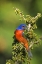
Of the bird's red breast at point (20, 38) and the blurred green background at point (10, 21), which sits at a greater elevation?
the blurred green background at point (10, 21)

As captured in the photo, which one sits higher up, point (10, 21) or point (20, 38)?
point (10, 21)

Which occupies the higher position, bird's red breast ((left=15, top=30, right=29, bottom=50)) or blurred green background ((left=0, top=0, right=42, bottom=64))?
blurred green background ((left=0, top=0, right=42, bottom=64))

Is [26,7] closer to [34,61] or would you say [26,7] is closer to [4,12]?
[4,12]

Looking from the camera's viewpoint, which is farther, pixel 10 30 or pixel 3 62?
pixel 3 62

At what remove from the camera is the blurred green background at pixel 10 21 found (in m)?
6.93

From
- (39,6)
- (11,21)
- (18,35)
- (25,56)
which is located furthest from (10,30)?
(25,56)

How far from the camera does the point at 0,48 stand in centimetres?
730

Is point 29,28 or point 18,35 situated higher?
point 18,35

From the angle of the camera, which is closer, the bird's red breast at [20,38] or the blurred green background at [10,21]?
the bird's red breast at [20,38]

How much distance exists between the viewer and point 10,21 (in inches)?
283

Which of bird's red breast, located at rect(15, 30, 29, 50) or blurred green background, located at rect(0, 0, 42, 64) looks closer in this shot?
bird's red breast, located at rect(15, 30, 29, 50)

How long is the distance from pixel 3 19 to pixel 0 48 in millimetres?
600

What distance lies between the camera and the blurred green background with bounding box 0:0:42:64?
693 cm

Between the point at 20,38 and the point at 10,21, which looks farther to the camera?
the point at 10,21
